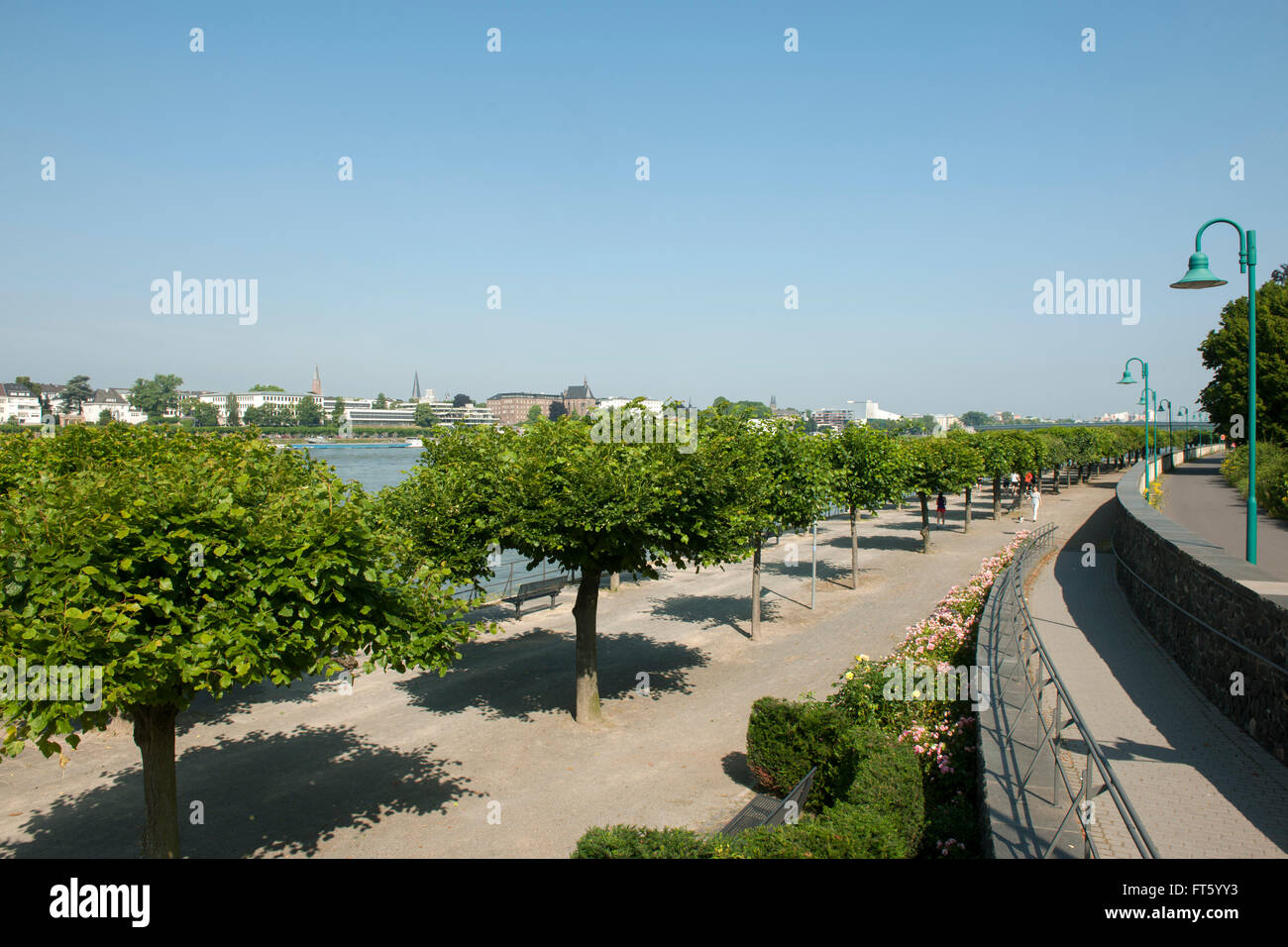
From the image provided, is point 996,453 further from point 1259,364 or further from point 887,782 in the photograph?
point 887,782

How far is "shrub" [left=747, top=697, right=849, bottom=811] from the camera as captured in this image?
33.3 ft

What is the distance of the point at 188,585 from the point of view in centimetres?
684

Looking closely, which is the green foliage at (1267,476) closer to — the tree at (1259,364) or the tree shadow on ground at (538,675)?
the tree at (1259,364)

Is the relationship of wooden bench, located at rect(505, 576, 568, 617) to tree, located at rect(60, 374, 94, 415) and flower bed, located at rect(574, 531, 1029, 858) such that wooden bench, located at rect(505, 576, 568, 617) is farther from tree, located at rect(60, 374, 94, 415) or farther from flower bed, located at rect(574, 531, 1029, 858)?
tree, located at rect(60, 374, 94, 415)

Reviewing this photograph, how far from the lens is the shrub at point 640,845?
6.80 metres

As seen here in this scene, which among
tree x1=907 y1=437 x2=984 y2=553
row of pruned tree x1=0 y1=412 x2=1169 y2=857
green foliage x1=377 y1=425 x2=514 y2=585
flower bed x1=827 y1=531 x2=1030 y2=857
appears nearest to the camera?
row of pruned tree x1=0 y1=412 x2=1169 y2=857

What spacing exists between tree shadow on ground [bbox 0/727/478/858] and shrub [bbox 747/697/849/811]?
437cm

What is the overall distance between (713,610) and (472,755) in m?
11.4

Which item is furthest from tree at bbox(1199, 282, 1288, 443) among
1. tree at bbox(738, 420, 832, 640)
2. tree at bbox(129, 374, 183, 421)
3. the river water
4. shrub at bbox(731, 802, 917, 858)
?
tree at bbox(129, 374, 183, 421)

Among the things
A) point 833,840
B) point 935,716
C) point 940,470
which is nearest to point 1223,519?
point 940,470

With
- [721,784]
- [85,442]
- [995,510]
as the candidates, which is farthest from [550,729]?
[995,510]

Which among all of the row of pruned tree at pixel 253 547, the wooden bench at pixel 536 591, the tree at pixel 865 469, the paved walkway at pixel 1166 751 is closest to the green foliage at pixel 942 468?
the tree at pixel 865 469

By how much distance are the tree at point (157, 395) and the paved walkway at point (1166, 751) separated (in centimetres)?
13288
